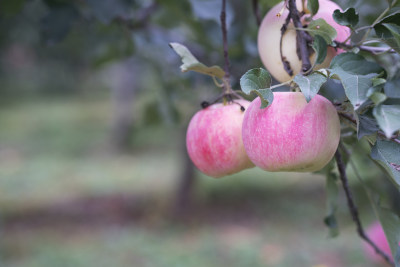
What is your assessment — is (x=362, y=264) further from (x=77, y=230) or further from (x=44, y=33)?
(x=44, y=33)

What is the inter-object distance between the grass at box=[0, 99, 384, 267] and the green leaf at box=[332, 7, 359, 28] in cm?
79

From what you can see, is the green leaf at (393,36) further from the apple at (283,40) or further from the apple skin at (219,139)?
the apple skin at (219,139)

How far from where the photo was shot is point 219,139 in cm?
65

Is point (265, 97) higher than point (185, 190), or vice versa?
point (265, 97)

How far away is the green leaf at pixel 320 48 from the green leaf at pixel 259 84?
7 centimetres

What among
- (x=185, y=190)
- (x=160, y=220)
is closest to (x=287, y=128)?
(x=160, y=220)

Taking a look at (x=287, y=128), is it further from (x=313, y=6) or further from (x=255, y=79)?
(x=313, y=6)

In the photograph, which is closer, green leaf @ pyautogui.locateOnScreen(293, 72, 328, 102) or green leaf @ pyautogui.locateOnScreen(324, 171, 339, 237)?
green leaf @ pyautogui.locateOnScreen(293, 72, 328, 102)

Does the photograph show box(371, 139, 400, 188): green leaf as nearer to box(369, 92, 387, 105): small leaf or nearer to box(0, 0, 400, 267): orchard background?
box(369, 92, 387, 105): small leaf

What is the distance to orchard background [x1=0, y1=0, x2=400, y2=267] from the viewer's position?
49.4 inches

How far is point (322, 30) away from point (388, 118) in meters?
0.19

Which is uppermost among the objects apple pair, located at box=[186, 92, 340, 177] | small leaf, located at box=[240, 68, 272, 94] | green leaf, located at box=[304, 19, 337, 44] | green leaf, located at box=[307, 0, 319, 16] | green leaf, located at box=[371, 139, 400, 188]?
green leaf, located at box=[307, 0, 319, 16]

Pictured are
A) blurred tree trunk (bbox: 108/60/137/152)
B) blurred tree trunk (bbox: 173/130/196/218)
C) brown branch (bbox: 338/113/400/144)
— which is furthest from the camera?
blurred tree trunk (bbox: 108/60/137/152)

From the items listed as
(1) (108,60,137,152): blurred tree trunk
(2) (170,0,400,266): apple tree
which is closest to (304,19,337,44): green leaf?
(2) (170,0,400,266): apple tree
